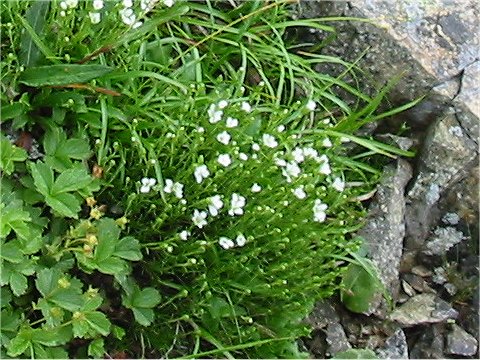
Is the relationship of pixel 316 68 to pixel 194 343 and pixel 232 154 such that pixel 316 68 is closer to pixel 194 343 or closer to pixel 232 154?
pixel 232 154

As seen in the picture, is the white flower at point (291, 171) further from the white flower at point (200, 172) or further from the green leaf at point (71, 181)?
the green leaf at point (71, 181)

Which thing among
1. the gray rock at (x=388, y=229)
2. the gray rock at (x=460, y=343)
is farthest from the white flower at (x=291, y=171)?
the gray rock at (x=460, y=343)

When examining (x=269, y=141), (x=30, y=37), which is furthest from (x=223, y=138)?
(x=30, y=37)

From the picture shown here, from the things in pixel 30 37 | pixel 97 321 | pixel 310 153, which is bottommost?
pixel 97 321

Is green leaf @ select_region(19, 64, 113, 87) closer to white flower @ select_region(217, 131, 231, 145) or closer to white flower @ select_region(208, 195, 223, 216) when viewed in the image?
white flower @ select_region(217, 131, 231, 145)

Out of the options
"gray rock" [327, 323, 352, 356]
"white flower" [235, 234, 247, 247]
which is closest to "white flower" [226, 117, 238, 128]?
"white flower" [235, 234, 247, 247]

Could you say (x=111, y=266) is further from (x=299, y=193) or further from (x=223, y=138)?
(x=299, y=193)

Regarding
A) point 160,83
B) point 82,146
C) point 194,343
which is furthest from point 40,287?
point 160,83

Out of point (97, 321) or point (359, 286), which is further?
point (359, 286)
